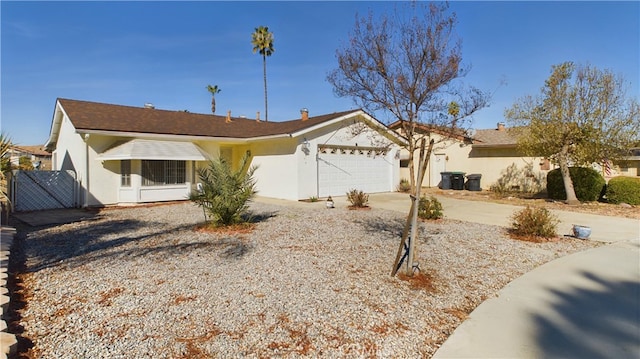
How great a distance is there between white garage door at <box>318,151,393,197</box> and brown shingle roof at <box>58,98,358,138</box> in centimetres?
225

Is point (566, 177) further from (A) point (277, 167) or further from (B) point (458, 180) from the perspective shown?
(A) point (277, 167)

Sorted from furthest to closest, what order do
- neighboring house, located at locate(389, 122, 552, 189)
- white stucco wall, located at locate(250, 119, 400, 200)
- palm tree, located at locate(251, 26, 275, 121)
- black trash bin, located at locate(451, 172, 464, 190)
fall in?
palm tree, located at locate(251, 26, 275, 121), black trash bin, located at locate(451, 172, 464, 190), neighboring house, located at locate(389, 122, 552, 189), white stucco wall, located at locate(250, 119, 400, 200)

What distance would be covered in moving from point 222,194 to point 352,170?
34.1ft

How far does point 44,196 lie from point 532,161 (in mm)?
24656

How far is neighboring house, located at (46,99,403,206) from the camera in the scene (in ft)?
45.5

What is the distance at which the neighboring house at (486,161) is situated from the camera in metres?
20.9

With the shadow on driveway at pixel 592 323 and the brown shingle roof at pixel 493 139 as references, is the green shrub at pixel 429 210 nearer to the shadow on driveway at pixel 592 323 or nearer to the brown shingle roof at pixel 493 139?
the shadow on driveway at pixel 592 323

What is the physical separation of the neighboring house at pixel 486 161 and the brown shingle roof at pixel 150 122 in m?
10.7

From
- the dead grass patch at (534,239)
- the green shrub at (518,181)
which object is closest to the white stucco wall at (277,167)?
the dead grass patch at (534,239)

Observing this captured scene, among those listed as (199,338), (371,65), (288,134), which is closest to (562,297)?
(371,65)

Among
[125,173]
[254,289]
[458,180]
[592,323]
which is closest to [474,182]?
[458,180]

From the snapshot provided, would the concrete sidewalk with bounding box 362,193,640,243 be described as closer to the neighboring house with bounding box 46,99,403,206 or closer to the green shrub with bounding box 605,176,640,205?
the neighboring house with bounding box 46,99,403,206

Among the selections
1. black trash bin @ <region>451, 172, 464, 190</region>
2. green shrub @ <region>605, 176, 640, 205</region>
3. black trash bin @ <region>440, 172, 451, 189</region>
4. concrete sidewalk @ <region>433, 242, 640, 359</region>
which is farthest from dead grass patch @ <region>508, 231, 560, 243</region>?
black trash bin @ <region>440, 172, 451, 189</region>

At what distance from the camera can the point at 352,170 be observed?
1839 cm
